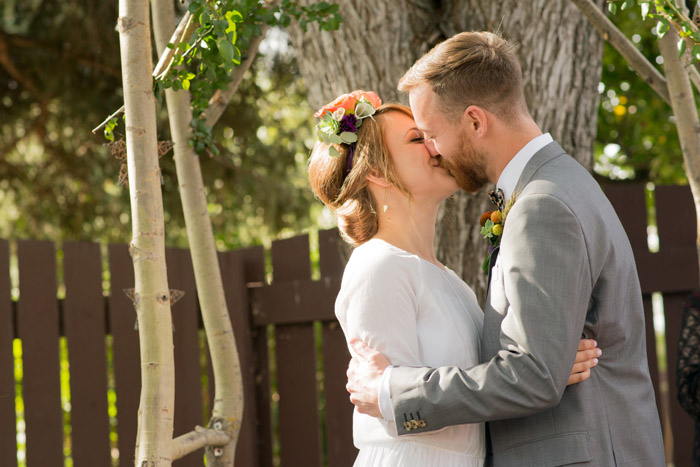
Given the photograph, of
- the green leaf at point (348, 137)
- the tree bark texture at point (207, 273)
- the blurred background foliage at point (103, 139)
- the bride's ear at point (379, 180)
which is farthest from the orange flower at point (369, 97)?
the blurred background foliage at point (103, 139)

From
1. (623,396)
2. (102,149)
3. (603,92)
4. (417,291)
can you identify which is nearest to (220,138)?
(102,149)

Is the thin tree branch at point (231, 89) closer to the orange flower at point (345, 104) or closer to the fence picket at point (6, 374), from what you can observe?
the orange flower at point (345, 104)

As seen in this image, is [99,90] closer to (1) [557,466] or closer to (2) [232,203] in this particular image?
(2) [232,203]

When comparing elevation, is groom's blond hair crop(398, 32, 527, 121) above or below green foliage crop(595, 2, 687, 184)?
below

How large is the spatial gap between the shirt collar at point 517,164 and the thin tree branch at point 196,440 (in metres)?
1.31

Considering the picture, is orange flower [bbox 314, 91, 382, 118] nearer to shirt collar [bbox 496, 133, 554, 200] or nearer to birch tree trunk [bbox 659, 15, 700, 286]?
shirt collar [bbox 496, 133, 554, 200]

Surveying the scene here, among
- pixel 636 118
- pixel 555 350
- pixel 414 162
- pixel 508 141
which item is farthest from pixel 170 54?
pixel 636 118

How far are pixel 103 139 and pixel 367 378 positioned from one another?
17.2 feet

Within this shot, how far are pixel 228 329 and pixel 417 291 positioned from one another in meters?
0.94

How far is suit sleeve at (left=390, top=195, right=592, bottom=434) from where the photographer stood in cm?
179

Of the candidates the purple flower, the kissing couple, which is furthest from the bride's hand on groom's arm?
the purple flower

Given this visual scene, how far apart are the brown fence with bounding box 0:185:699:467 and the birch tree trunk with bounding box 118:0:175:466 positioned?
157cm

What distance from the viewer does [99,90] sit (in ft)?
22.1

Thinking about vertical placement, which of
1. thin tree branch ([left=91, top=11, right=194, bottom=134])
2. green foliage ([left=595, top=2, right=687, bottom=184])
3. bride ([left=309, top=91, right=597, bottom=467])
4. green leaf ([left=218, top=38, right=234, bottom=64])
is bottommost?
bride ([left=309, top=91, right=597, bottom=467])
